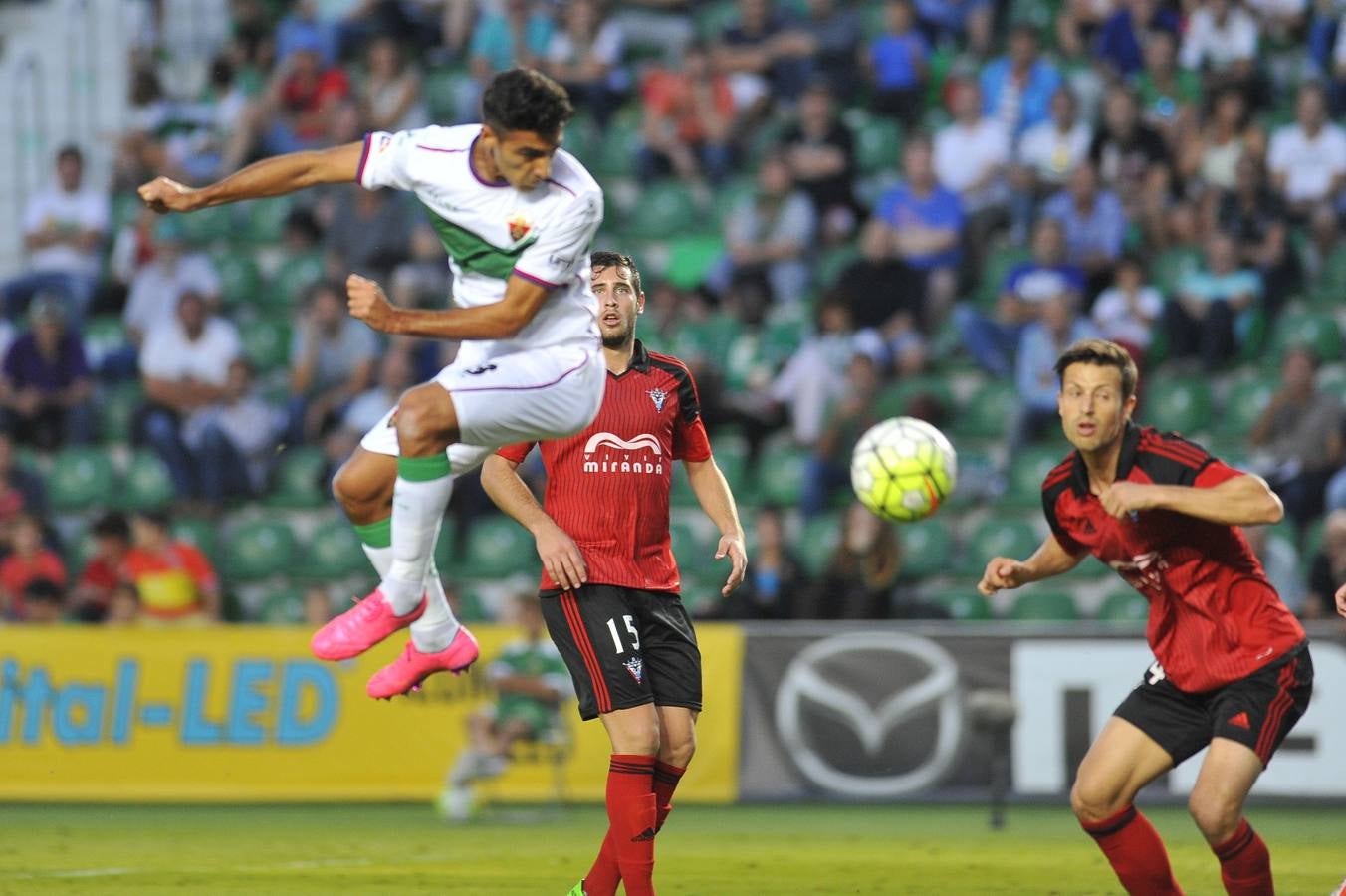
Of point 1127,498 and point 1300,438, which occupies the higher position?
point 1127,498

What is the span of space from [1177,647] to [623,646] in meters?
2.11

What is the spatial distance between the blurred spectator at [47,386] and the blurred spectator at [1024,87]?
29.3ft

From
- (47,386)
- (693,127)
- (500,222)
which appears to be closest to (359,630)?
(500,222)

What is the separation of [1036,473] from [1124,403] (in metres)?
8.82

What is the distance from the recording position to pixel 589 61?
1898cm

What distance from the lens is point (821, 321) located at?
16281 millimetres

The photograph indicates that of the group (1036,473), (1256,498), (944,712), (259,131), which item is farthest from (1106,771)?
(259,131)

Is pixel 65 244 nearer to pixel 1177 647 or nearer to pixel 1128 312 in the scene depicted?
pixel 1128 312

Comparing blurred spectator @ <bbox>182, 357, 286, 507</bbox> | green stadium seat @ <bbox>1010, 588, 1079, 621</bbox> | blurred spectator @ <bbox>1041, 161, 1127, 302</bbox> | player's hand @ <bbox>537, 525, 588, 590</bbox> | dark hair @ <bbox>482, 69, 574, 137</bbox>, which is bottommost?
green stadium seat @ <bbox>1010, 588, 1079, 621</bbox>

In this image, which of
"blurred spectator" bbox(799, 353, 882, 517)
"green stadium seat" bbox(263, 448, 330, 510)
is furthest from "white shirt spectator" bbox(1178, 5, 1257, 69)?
"green stadium seat" bbox(263, 448, 330, 510)

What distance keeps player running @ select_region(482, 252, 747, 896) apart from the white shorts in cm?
66

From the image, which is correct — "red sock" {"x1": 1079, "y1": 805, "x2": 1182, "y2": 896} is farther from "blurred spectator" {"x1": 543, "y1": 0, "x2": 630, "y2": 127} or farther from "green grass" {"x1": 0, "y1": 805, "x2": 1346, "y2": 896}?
"blurred spectator" {"x1": 543, "y1": 0, "x2": 630, "y2": 127}

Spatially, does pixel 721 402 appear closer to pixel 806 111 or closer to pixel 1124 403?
pixel 806 111

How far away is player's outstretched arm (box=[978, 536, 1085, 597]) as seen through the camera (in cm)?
720
